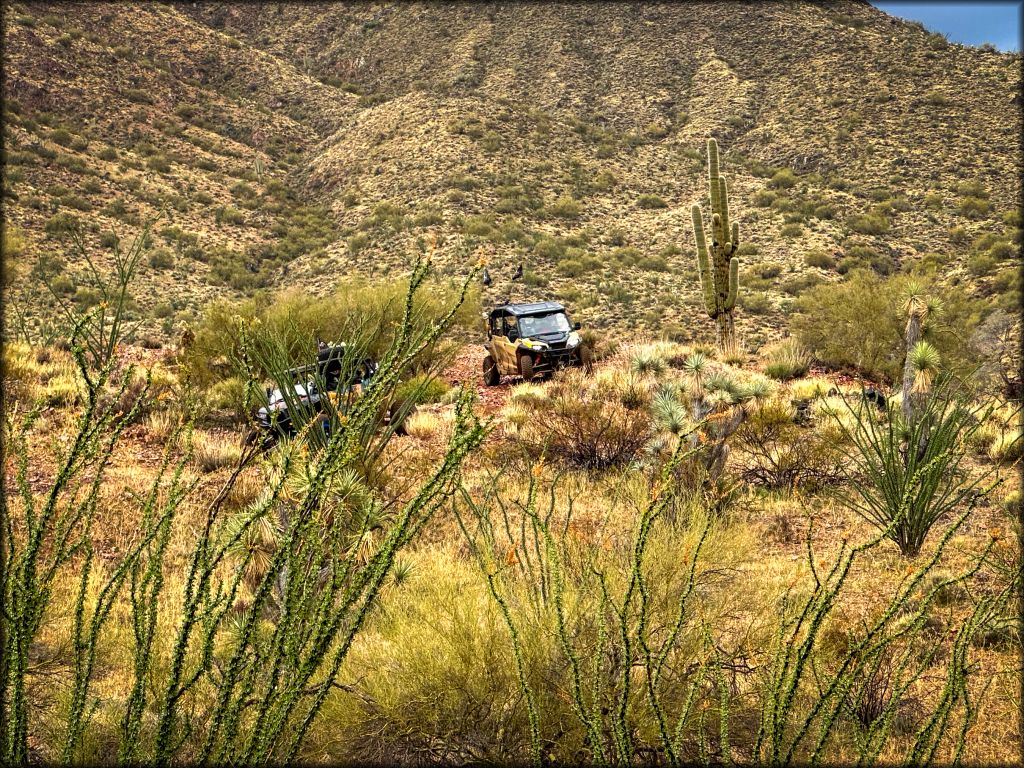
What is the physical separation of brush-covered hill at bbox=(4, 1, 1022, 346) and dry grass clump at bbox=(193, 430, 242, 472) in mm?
17836

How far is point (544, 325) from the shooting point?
18.7m

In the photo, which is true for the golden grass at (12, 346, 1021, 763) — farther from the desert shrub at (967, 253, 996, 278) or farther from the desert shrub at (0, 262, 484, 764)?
the desert shrub at (967, 253, 996, 278)

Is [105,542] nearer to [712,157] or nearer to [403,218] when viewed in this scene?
[712,157]

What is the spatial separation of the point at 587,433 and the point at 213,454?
18.4 feet

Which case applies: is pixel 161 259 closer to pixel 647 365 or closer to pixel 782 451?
pixel 647 365

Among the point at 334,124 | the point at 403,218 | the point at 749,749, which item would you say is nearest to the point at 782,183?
the point at 403,218

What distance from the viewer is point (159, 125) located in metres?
46.8

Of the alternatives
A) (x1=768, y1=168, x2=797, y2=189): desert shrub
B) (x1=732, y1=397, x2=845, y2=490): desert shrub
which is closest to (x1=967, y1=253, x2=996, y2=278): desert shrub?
(x1=768, y1=168, x2=797, y2=189): desert shrub

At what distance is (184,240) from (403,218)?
10.9 m

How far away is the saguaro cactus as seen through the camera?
66.9 feet

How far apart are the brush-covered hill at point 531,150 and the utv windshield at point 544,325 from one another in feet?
30.9

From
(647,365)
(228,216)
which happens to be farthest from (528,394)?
(228,216)

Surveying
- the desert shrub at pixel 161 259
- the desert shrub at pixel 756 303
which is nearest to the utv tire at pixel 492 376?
the desert shrub at pixel 756 303

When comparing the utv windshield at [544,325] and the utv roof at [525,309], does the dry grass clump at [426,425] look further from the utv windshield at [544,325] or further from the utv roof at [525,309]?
the utv roof at [525,309]
